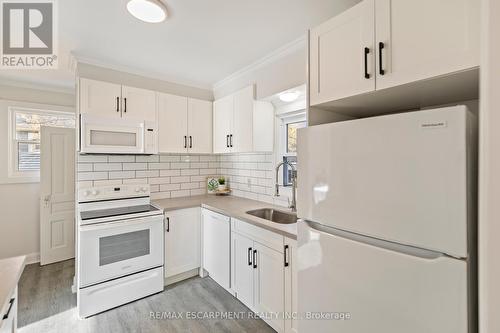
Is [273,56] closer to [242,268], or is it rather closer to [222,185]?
[222,185]

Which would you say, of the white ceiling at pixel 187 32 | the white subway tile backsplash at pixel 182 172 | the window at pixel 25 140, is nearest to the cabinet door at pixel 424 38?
the white ceiling at pixel 187 32

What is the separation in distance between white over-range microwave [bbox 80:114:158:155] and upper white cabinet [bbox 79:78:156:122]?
2.9 inches

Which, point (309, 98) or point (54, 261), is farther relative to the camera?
point (54, 261)

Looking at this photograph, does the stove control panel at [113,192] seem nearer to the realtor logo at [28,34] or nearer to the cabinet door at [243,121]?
the cabinet door at [243,121]

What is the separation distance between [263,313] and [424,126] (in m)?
1.75

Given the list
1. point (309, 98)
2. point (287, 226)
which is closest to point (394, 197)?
point (309, 98)

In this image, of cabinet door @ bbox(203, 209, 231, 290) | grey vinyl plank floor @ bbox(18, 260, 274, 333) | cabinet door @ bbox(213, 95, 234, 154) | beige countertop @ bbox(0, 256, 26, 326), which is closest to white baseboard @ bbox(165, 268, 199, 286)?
grey vinyl plank floor @ bbox(18, 260, 274, 333)

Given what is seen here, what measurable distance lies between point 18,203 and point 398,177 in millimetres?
4177

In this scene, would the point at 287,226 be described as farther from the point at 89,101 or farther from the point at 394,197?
the point at 89,101

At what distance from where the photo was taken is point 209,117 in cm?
312

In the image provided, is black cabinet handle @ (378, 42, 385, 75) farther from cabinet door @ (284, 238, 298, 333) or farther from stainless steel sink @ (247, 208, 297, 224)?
stainless steel sink @ (247, 208, 297, 224)

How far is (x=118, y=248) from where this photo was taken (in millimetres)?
2221

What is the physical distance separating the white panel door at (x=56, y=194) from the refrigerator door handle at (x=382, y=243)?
342cm

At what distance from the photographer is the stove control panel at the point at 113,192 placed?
93.2 inches
